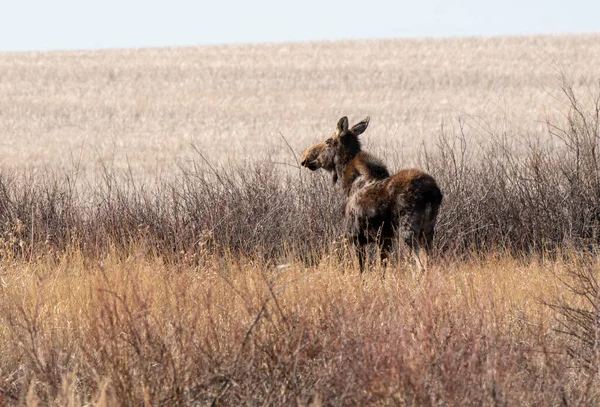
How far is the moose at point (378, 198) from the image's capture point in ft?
24.1

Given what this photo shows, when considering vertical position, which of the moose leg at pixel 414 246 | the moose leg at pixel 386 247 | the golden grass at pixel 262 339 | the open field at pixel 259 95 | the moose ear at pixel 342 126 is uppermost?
the moose ear at pixel 342 126

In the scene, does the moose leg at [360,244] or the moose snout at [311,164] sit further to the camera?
the moose snout at [311,164]

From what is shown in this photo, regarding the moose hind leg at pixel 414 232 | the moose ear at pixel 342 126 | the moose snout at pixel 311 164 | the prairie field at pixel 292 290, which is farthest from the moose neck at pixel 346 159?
the moose hind leg at pixel 414 232

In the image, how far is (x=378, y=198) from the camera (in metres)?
7.56

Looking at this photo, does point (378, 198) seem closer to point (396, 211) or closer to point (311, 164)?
point (396, 211)

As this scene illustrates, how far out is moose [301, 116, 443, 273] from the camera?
734 centimetres

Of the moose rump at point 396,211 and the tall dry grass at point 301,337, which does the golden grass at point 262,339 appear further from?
the moose rump at point 396,211

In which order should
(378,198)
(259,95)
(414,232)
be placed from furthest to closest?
(259,95) < (378,198) < (414,232)

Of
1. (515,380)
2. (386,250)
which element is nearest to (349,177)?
(386,250)

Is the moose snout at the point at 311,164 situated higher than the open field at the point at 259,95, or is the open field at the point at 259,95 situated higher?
the moose snout at the point at 311,164

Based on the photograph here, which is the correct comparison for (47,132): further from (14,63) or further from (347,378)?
(347,378)

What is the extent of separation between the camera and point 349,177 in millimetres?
8203

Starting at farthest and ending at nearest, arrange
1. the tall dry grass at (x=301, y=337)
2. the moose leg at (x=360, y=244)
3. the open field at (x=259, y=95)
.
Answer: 1. the open field at (x=259, y=95)
2. the moose leg at (x=360, y=244)
3. the tall dry grass at (x=301, y=337)

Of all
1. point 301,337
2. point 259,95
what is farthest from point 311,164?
point 259,95
